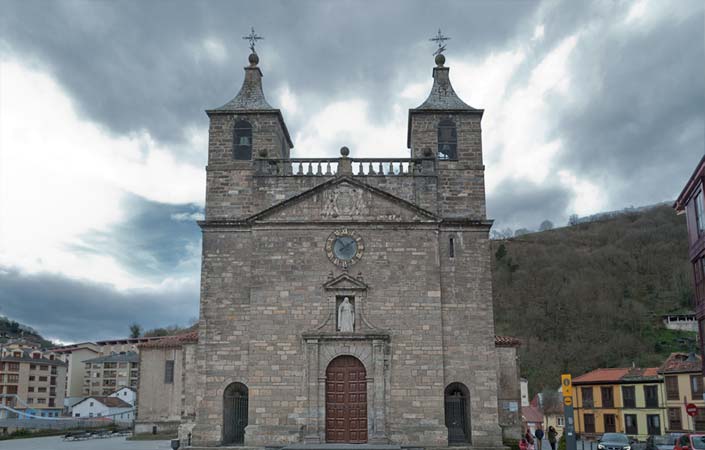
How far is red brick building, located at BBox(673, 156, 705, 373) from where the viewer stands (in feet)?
73.2

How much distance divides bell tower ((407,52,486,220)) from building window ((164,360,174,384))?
20484 millimetres

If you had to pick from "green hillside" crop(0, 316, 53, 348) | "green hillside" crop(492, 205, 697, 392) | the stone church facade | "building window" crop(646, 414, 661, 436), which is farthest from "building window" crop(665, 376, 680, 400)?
"green hillside" crop(0, 316, 53, 348)

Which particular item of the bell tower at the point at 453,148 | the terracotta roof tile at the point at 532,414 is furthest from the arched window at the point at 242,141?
the terracotta roof tile at the point at 532,414

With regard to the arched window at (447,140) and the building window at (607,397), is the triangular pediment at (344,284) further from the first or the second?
the building window at (607,397)

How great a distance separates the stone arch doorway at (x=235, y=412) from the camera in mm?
23031

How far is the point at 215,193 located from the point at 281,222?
2.87 meters

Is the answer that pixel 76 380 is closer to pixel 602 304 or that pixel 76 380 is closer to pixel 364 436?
pixel 602 304

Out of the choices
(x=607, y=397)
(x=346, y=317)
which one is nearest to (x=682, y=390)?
(x=607, y=397)

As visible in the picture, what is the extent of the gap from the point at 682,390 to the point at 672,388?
72 cm

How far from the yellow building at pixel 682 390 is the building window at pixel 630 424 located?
1.99 meters

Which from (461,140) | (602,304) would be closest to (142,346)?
(461,140)

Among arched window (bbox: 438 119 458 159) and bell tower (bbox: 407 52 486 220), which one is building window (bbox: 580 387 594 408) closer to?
bell tower (bbox: 407 52 486 220)

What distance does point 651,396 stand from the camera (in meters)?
38.7

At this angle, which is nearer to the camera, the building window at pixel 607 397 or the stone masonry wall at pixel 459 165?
the stone masonry wall at pixel 459 165
